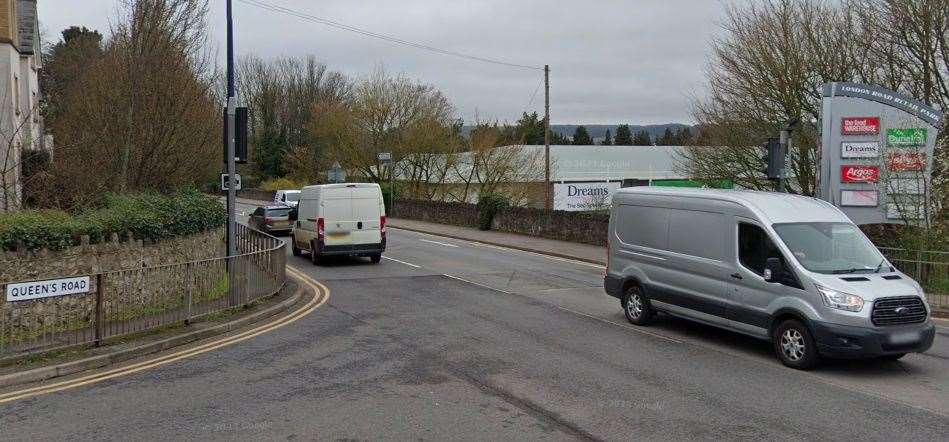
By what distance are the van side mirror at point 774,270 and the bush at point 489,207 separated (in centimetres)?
2578

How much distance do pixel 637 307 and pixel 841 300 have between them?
383cm

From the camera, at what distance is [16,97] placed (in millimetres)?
23594

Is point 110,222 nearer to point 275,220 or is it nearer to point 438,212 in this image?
point 275,220

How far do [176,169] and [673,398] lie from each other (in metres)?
17.3

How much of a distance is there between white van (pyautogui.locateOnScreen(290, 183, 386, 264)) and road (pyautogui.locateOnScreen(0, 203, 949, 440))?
7949 mm

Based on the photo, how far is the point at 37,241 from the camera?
12109 millimetres

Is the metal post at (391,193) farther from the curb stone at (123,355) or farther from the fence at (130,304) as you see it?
the curb stone at (123,355)

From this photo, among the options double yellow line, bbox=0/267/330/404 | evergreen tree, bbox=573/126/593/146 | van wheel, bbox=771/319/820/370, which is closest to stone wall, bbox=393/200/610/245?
double yellow line, bbox=0/267/330/404

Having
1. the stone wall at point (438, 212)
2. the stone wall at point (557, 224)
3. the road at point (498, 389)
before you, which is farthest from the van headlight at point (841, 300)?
the stone wall at point (438, 212)

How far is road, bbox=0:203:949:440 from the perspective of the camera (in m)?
7.11

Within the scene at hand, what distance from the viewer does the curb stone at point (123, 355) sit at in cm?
896

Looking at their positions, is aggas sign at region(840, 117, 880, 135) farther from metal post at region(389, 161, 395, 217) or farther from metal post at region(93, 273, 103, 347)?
metal post at region(389, 161, 395, 217)

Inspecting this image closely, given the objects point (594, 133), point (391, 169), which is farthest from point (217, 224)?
point (594, 133)

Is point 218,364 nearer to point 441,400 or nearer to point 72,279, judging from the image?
point 72,279
